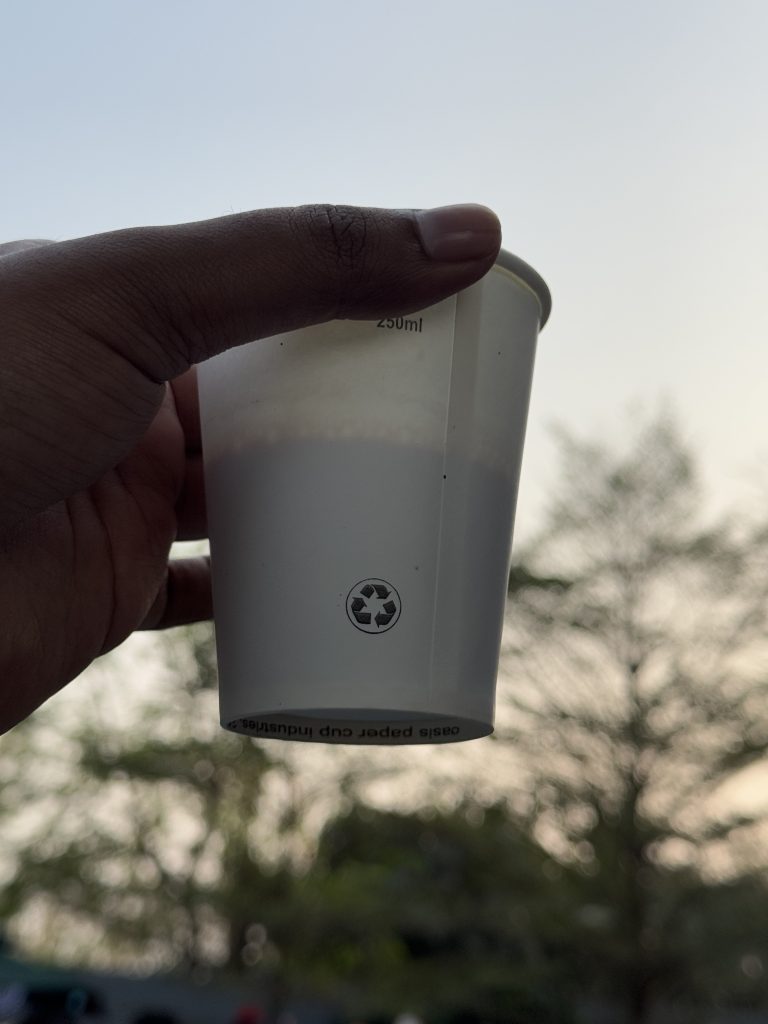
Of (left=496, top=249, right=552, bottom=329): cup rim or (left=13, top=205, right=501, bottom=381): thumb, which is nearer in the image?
(left=13, top=205, right=501, bottom=381): thumb

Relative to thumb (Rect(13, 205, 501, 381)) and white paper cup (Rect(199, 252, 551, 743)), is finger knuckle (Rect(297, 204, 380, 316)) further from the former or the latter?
white paper cup (Rect(199, 252, 551, 743))

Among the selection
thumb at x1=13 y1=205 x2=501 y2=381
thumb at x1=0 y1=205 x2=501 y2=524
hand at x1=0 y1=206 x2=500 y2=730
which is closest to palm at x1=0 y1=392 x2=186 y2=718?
hand at x1=0 y1=206 x2=500 y2=730

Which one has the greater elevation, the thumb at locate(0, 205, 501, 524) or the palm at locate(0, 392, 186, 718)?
the thumb at locate(0, 205, 501, 524)

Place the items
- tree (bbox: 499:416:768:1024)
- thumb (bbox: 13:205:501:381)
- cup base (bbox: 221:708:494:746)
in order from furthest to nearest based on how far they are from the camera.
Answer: tree (bbox: 499:416:768:1024), cup base (bbox: 221:708:494:746), thumb (bbox: 13:205:501:381)

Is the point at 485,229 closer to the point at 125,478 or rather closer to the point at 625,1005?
the point at 125,478

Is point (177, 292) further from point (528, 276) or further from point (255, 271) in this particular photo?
point (528, 276)

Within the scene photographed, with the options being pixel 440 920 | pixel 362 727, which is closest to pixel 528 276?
pixel 362 727

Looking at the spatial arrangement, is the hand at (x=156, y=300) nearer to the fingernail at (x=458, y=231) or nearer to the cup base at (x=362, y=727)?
the fingernail at (x=458, y=231)
